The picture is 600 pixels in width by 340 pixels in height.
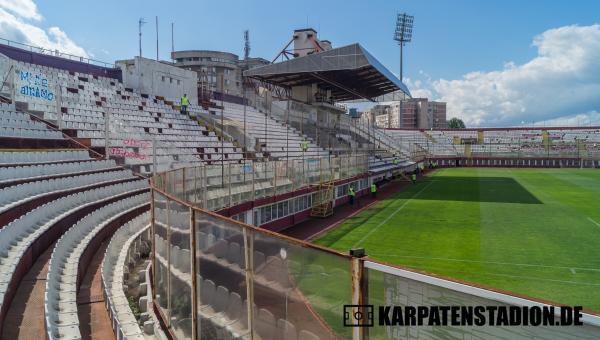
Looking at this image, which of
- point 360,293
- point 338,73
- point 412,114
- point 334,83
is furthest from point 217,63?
point 360,293

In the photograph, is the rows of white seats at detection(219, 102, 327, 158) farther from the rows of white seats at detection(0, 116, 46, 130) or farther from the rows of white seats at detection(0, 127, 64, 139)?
the rows of white seats at detection(0, 116, 46, 130)

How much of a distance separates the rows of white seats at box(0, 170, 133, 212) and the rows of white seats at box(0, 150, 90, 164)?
1898 millimetres

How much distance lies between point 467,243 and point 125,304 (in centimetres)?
1367

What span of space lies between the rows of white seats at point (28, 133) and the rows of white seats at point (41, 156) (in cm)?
177

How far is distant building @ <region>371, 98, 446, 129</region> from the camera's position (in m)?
160

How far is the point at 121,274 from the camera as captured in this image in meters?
8.40

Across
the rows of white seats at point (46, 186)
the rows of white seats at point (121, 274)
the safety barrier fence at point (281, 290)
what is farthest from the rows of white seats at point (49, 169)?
the safety barrier fence at point (281, 290)

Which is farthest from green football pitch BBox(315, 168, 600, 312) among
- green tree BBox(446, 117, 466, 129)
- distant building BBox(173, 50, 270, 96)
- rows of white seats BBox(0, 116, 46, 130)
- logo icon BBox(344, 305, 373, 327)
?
green tree BBox(446, 117, 466, 129)

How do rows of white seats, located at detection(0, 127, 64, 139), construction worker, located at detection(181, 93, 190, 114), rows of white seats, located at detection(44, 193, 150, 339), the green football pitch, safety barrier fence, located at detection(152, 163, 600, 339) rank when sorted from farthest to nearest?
construction worker, located at detection(181, 93, 190, 114) < rows of white seats, located at detection(0, 127, 64, 139) < the green football pitch < rows of white seats, located at detection(44, 193, 150, 339) < safety barrier fence, located at detection(152, 163, 600, 339)

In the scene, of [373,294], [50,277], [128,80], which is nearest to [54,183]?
[50,277]

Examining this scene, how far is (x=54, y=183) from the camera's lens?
41.3 feet

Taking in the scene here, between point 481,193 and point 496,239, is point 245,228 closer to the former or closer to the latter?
point 496,239

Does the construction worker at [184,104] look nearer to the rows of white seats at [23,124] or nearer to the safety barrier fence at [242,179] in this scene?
the safety barrier fence at [242,179]

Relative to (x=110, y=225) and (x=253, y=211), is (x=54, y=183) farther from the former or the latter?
(x=253, y=211)
